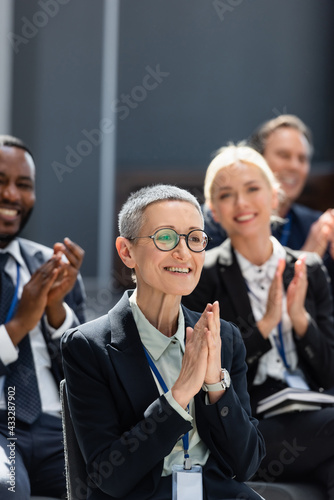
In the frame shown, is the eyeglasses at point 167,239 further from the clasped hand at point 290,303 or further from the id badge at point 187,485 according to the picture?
the clasped hand at point 290,303

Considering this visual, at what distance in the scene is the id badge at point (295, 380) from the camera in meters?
2.43

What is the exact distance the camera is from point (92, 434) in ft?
5.31

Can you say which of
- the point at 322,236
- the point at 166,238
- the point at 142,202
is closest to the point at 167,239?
the point at 166,238

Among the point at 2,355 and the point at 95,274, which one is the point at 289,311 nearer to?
the point at 2,355

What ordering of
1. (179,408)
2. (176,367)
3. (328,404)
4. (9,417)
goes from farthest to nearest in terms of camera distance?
(328,404)
(9,417)
(176,367)
(179,408)

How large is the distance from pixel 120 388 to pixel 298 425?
2.81 ft

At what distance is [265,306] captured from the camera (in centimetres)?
256

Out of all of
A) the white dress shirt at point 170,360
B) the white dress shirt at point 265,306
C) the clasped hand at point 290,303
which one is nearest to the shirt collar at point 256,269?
the white dress shirt at point 265,306

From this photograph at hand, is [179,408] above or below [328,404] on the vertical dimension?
above

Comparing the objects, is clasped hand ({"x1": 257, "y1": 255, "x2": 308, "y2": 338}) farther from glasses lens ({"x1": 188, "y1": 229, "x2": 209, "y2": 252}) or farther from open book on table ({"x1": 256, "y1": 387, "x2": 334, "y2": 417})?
glasses lens ({"x1": 188, "y1": 229, "x2": 209, "y2": 252})

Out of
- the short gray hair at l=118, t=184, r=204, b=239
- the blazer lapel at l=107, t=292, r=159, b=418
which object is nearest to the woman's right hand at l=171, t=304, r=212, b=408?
the blazer lapel at l=107, t=292, r=159, b=418

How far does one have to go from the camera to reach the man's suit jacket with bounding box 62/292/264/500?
5.19ft

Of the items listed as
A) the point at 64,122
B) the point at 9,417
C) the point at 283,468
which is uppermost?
the point at 64,122

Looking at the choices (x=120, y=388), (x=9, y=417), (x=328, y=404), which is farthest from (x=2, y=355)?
(x=328, y=404)
